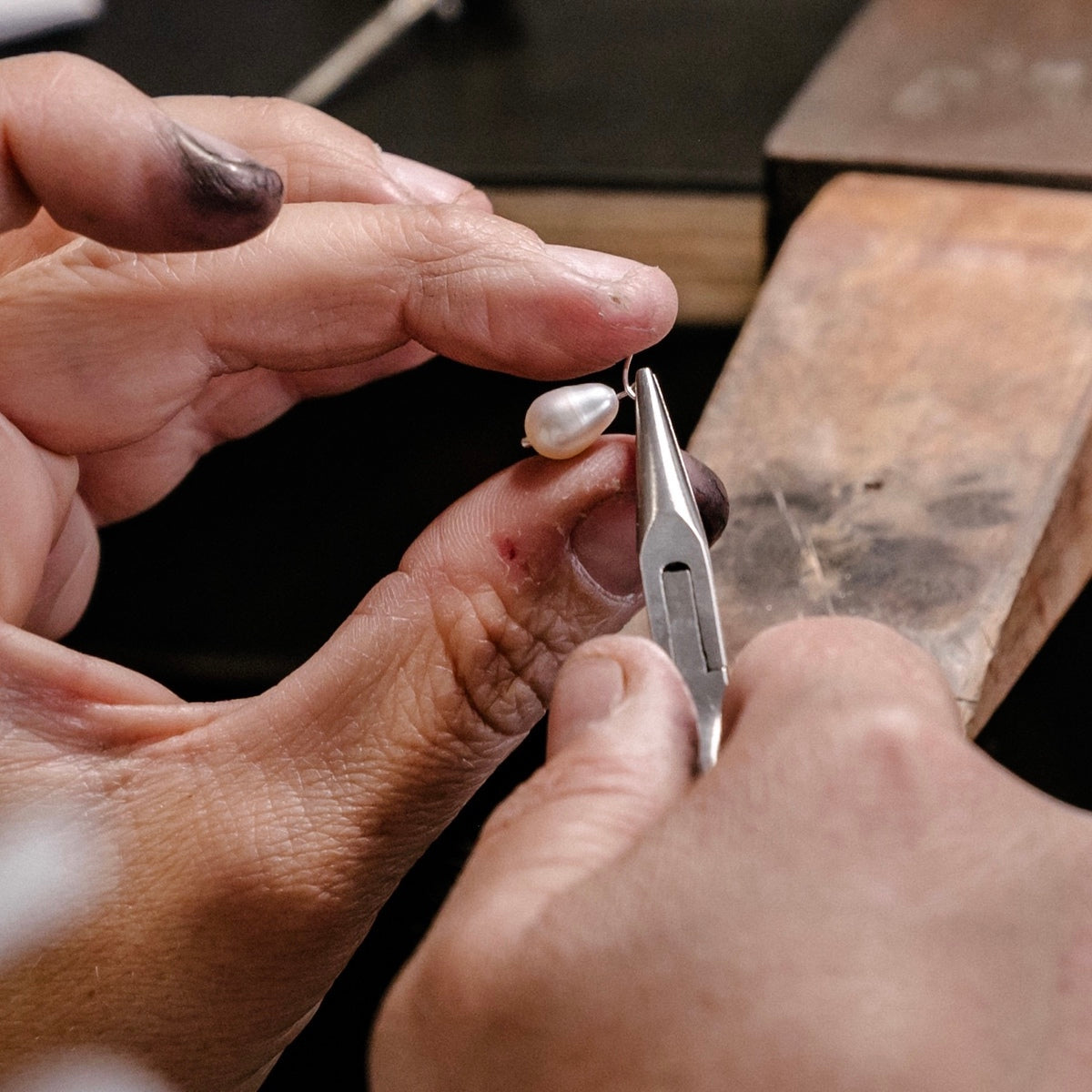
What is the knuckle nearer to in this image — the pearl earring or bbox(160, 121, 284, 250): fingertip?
the pearl earring

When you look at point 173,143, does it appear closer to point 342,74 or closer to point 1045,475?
point 1045,475

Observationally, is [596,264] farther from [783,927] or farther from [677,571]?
[783,927]

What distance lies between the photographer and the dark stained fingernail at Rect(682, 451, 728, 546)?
66cm

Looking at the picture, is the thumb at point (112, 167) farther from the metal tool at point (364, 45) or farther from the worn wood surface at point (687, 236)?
the metal tool at point (364, 45)

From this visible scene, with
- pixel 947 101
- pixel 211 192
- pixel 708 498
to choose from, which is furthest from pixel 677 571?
pixel 947 101

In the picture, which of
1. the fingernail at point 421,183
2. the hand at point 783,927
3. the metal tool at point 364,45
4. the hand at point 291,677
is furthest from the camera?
the metal tool at point 364,45

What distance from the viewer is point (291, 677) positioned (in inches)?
27.1

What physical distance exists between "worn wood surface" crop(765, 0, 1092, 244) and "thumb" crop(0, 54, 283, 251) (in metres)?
0.81

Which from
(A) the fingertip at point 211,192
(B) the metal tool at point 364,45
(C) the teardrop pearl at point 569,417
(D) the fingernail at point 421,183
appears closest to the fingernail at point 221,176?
(A) the fingertip at point 211,192

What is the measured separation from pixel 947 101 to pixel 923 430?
0.58 meters

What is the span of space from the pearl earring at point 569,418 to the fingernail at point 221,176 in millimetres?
191

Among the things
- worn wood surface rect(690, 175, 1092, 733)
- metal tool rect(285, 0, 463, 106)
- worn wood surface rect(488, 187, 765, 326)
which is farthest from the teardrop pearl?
metal tool rect(285, 0, 463, 106)

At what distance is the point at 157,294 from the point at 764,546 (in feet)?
1.39

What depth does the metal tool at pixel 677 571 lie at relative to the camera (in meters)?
0.55
